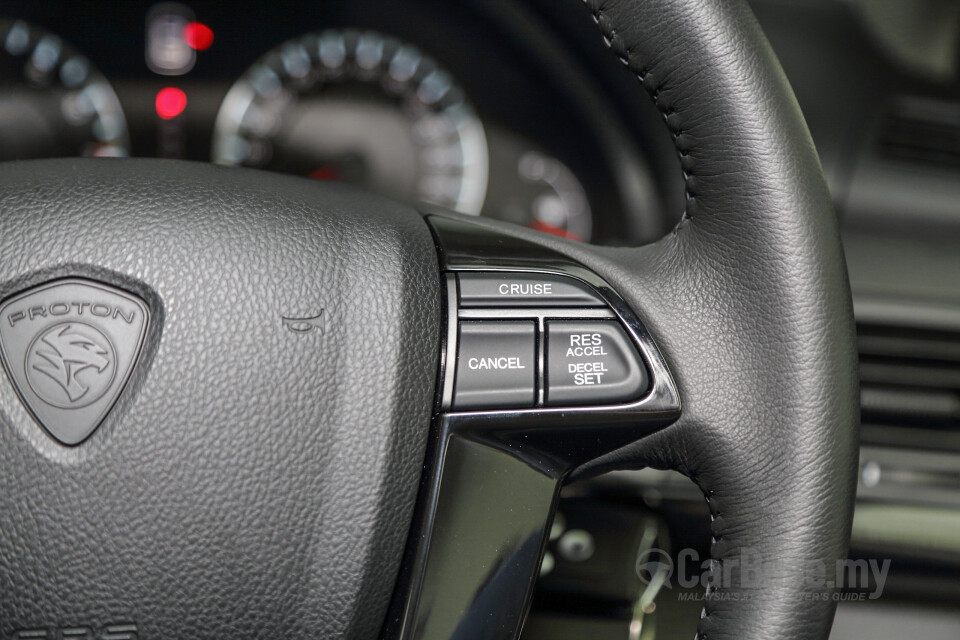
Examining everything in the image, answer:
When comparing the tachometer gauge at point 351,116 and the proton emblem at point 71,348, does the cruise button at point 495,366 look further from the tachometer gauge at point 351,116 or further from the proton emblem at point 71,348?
the tachometer gauge at point 351,116

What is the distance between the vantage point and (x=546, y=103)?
1.71 metres

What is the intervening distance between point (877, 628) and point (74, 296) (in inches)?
41.0

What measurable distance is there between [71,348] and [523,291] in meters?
0.31

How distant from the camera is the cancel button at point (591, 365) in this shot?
642mm

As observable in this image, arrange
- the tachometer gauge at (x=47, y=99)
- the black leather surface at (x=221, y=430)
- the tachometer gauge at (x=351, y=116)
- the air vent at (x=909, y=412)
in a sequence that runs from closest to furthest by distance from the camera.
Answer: the black leather surface at (x=221, y=430)
the air vent at (x=909, y=412)
the tachometer gauge at (x=47, y=99)
the tachometer gauge at (x=351, y=116)

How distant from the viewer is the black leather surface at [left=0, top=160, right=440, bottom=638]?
0.57 metres

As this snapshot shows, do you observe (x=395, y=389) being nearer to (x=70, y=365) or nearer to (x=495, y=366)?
(x=495, y=366)

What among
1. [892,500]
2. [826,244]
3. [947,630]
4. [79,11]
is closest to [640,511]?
[892,500]

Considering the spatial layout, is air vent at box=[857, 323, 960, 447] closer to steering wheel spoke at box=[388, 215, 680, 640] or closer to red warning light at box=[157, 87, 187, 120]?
steering wheel spoke at box=[388, 215, 680, 640]

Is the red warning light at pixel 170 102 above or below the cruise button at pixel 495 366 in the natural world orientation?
above

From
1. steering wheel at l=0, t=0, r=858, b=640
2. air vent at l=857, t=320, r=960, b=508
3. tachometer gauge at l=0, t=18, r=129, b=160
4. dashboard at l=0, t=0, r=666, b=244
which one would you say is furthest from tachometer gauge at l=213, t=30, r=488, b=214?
steering wheel at l=0, t=0, r=858, b=640

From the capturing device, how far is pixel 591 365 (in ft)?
2.13

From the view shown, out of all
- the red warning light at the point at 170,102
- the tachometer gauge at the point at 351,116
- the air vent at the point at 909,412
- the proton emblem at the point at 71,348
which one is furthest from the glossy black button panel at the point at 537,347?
the red warning light at the point at 170,102

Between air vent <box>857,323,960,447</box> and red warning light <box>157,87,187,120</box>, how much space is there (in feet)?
3.94
